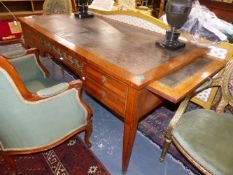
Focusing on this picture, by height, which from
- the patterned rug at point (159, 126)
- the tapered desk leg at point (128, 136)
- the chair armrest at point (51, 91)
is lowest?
the patterned rug at point (159, 126)

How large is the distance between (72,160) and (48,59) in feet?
6.33

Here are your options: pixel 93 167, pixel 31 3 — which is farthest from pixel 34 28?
pixel 31 3

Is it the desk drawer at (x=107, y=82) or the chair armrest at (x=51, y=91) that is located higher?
the desk drawer at (x=107, y=82)

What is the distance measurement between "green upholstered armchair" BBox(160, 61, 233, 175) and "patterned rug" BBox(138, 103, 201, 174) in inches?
10.0

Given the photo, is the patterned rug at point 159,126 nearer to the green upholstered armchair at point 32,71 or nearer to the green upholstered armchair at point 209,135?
the green upholstered armchair at point 209,135

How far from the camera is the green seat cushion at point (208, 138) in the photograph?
38.0 inches

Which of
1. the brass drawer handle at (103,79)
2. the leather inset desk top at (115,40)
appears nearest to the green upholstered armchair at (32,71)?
the leather inset desk top at (115,40)

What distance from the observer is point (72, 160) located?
4.69ft

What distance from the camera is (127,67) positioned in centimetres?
105

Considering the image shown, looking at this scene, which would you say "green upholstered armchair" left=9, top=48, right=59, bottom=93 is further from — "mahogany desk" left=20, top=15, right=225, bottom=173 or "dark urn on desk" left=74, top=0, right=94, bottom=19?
"dark urn on desk" left=74, top=0, right=94, bottom=19

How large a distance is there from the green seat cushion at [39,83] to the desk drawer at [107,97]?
0.43 metres

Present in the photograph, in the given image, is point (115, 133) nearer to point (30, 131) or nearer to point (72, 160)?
point (72, 160)

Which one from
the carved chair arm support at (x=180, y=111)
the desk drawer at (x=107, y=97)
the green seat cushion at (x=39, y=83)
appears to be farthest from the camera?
the green seat cushion at (x=39, y=83)

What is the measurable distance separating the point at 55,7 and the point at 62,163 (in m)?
1.92
